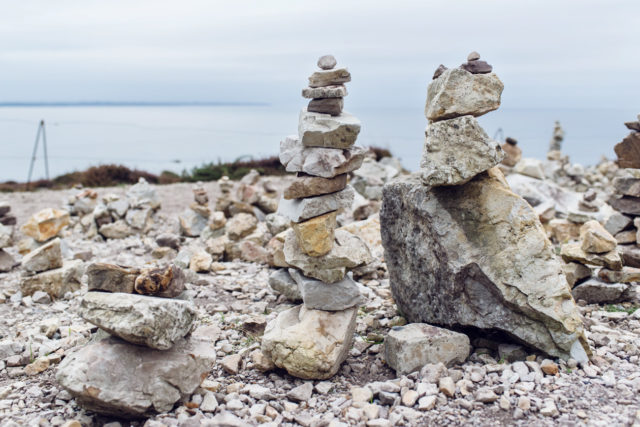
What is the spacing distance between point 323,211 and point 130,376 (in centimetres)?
226

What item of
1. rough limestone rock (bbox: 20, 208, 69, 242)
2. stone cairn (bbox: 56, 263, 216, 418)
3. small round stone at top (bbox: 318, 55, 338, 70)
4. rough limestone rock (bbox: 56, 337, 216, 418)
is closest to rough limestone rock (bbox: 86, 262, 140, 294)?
stone cairn (bbox: 56, 263, 216, 418)

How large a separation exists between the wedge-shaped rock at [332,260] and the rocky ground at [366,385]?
0.87 m

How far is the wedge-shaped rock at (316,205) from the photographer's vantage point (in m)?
5.32

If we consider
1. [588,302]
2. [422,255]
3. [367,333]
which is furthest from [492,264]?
[588,302]

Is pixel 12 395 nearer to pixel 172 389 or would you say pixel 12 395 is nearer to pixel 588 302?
pixel 172 389

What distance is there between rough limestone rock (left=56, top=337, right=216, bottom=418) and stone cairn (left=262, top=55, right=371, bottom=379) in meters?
0.86

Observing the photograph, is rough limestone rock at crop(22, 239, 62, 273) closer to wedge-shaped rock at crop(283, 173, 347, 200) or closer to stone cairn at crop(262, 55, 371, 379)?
stone cairn at crop(262, 55, 371, 379)

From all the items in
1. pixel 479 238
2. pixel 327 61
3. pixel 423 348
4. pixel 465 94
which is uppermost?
pixel 327 61

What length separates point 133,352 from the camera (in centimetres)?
443

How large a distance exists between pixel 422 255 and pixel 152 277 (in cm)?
264

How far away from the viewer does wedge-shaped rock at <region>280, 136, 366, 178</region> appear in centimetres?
527

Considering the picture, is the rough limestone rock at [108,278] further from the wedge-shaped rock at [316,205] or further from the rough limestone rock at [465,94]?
the rough limestone rock at [465,94]

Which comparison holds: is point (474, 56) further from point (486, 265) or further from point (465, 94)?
point (486, 265)

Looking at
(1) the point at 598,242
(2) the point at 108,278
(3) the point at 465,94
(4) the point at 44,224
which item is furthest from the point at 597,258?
(4) the point at 44,224
